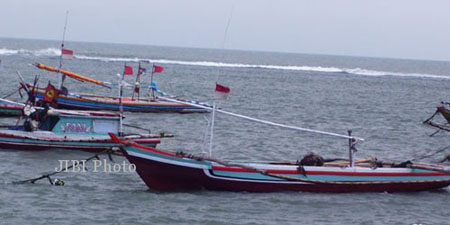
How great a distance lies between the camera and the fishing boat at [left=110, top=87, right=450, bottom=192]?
2066 centimetres

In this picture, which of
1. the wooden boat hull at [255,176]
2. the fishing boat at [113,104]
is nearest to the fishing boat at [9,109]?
the fishing boat at [113,104]

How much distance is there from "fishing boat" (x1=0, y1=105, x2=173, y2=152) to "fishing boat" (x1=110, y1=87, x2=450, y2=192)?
5.60m

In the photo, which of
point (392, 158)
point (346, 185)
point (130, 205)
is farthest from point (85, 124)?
point (392, 158)

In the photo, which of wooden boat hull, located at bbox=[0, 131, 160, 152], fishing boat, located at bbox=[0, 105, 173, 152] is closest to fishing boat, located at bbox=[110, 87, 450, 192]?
fishing boat, located at bbox=[0, 105, 173, 152]

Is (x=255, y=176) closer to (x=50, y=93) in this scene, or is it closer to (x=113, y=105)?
(x=50, y=93)

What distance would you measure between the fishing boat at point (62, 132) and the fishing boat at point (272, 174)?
560 centimetres

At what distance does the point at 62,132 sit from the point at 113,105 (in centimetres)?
1480

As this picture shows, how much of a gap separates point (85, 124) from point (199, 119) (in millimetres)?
16860

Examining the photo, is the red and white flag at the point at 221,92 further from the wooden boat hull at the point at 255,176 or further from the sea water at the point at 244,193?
the sea water at the point at 244,193

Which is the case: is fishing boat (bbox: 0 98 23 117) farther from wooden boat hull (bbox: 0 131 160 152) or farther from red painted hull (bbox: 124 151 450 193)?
red painted hull (bbox: 124 151 450 193)

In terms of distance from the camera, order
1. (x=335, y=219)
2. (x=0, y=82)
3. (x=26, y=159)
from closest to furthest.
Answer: (x=335, y=219) → (x=26, y=159) → (x=0, y=82)

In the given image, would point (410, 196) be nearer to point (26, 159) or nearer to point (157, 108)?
point (26, 159)

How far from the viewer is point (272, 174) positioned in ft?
69.7

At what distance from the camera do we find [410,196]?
888 inches
